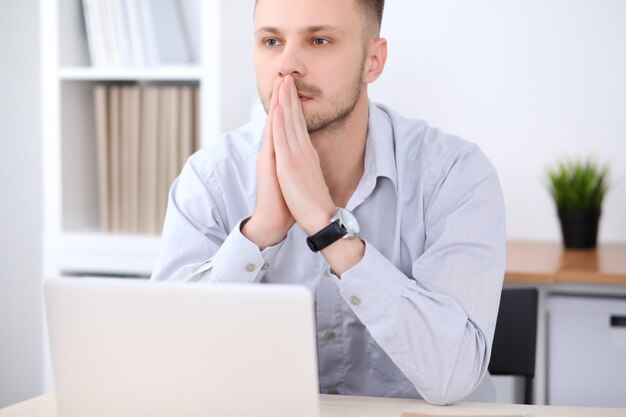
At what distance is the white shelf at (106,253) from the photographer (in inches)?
106

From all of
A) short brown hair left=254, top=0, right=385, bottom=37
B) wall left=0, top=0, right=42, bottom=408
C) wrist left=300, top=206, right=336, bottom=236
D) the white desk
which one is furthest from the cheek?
wall left=0, top=0, right=42, bottom=408

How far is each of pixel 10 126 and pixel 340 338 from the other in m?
1.97

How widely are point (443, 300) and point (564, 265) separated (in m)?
0.94

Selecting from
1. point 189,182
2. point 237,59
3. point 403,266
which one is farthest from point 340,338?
point 237,59

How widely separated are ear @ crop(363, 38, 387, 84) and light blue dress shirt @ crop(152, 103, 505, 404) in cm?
8

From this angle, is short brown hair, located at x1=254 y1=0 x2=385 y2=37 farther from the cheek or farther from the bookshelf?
the bookshelf

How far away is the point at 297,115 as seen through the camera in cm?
154

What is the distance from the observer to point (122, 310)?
97 centimetres

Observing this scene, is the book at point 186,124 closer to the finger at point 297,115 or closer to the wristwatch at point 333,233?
the finger at point 297,115

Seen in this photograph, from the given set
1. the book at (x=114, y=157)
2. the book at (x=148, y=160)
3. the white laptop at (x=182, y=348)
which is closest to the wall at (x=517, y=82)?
the book at (x=148, y=160)

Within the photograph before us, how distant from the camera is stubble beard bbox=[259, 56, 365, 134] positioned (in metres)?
1.58

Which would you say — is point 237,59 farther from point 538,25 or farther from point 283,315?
point 283,315

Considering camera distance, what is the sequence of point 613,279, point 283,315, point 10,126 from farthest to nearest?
1. point 10,126
2. point 613,279
3. point 283,315

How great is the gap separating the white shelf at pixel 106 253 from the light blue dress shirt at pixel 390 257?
0.98 metres
